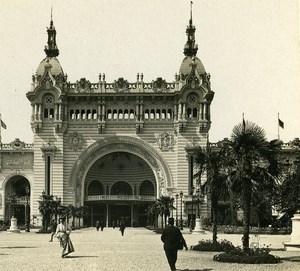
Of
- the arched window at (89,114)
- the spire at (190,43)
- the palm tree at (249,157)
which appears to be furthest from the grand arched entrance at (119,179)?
the palm tree at (249,157)

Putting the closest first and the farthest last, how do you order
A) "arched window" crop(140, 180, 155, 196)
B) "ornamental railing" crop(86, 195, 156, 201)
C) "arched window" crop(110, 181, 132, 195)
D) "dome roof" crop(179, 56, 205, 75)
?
"dome roof" crop(179, 56, 205, 75)
"ornamental railing" crop(86, 195, 156, 201)
"arched window" crop(140, 180, 155, 196)
"arched window" crop(110, 181, 132, 195)

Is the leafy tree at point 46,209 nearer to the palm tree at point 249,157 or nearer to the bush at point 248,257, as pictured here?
the palm tree at point 249,157

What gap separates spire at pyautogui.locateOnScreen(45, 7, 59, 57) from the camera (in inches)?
3693

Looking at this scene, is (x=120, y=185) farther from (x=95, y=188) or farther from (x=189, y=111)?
(x=189, y=111)

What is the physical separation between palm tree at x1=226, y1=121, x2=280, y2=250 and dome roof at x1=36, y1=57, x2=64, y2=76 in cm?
6478

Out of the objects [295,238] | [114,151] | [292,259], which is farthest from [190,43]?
[292,259]

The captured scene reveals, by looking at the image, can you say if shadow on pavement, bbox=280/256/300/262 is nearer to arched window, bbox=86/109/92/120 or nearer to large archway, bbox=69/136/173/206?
large archway, bbox=69/136/173/206

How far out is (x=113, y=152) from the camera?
93125 millimetres

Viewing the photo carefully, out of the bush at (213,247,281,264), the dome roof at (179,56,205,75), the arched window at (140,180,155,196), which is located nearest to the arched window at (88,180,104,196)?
the arched window at (140,180,155,196)

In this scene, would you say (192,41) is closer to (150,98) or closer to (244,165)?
(150,98)

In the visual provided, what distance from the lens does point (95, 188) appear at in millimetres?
98938

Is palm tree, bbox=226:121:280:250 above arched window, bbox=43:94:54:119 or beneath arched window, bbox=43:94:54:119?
beneath

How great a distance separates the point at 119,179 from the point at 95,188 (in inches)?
152

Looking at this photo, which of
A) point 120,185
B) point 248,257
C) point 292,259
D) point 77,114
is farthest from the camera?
point 120,185
